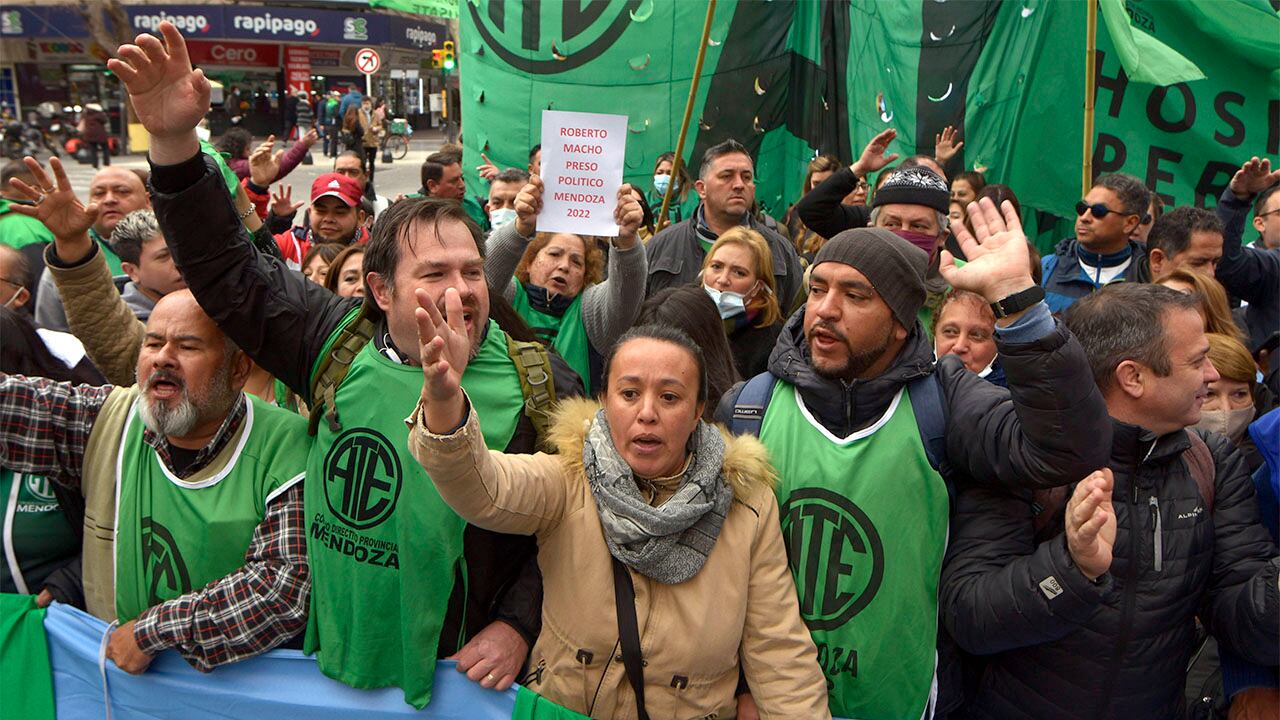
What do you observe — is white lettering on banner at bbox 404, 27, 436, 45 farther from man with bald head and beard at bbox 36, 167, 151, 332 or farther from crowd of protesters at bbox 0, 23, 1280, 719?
crowd of protesters at bbox 0, 23, 1280, 719

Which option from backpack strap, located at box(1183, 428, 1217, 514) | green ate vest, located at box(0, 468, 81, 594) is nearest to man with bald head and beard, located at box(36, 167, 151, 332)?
green ate vest, located at box(0, 468, 81, 594)

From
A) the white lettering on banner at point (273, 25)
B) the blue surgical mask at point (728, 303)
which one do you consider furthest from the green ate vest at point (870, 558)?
the white lettering on banner at point (273, 25)

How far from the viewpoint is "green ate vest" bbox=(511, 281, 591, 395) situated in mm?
3809

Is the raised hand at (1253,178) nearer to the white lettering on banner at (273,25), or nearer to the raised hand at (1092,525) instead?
the raised hand at (1092,525)

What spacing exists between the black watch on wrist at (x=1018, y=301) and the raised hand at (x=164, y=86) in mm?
1697

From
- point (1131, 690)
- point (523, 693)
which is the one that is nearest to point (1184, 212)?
point (1131, 690)

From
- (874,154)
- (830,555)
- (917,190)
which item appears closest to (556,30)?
(874,154)

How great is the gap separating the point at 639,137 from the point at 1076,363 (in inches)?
252

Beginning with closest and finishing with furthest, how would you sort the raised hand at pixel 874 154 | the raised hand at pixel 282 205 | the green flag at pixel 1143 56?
the raised hand at pixel 874 154
the green flag at pixel 1143 56
the raised hand at pixel 282 205

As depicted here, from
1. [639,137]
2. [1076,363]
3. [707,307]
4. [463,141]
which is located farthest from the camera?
[463,141]

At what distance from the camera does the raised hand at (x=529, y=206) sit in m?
3.61

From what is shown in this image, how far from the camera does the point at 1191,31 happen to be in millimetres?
5289

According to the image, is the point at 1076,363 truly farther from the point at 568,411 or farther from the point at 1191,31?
the point at 1191,31

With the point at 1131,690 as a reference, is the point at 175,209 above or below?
above
